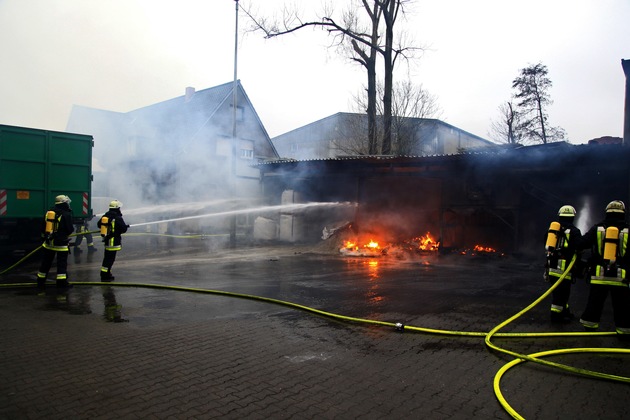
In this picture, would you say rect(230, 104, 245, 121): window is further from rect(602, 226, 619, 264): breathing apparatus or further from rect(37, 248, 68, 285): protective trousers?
rect(602, 226, 619, 264): breathing apparatus

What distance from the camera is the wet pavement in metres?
3.34

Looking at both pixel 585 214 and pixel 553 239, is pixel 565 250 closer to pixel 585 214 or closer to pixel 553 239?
pixel 553 239

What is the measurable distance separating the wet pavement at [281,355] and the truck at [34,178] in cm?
258

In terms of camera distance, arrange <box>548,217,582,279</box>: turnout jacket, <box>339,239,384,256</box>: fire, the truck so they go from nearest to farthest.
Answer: <box>548,217,582,279</box>: turnout jacket < the truck < <box>339,239,384,256</box>: fire

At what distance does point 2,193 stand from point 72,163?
190 cm

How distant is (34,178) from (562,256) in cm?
1200

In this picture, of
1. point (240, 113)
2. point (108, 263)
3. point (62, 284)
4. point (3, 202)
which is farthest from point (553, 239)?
point (240, 113)

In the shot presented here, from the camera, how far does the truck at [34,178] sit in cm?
1048

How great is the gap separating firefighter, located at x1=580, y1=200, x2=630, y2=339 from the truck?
1187 centimetres

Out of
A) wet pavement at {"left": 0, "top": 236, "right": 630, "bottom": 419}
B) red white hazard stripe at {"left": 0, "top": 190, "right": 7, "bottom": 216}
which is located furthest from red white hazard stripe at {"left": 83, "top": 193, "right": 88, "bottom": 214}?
wet pavement at {"left": 0, "top": 236, "right": 630, "bottom": 419}

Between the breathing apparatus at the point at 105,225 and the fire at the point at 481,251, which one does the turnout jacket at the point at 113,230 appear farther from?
the fire at the point at 481,251

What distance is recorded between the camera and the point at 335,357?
14.6 ft

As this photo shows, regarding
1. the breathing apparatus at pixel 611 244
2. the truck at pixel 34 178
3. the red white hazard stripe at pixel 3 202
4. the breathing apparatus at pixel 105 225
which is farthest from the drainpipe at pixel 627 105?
the red white hazard stripe at pixel 3 202

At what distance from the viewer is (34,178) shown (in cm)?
1097
